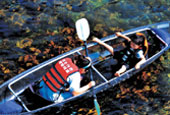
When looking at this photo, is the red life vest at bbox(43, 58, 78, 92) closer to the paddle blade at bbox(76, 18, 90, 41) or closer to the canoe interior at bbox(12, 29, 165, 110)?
the canoe interior at bbox(12, 29, 165, 110)

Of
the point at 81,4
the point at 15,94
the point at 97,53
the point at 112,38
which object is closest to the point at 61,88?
the point at 15,94

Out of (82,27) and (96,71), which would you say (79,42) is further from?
(82,27)

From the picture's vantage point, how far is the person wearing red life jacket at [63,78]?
4.32 m

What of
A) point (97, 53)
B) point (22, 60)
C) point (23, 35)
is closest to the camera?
point (97, 53)

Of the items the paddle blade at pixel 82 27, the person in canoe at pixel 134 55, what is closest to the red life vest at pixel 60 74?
the paddle blade at pixel 82 27

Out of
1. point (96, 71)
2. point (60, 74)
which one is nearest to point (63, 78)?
point (60, 74)

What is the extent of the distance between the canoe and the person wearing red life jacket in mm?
199

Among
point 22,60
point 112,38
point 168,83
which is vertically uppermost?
point 112,38

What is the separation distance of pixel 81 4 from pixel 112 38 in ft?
9.49

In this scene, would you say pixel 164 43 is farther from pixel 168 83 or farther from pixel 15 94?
pixel 15 94

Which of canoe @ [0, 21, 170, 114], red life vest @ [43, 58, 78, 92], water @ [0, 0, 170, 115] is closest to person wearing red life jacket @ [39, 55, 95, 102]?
red life vest @ [43, 58, 78, 92]

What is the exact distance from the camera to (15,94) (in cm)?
503

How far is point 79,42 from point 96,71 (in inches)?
66.3

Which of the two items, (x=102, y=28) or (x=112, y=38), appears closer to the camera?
(x=112, y=38)
